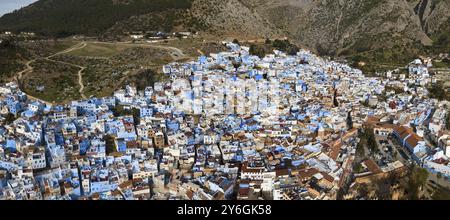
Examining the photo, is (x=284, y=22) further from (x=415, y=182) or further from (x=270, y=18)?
(x=415, y=182)

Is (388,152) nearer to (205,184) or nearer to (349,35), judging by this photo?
(205,184)

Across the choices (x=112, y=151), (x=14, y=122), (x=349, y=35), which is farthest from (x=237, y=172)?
(x=349, y=35)

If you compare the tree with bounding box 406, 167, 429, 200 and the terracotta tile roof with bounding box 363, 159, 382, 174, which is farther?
the terracotta tile roof with bounding box 363, 159, 382, 174

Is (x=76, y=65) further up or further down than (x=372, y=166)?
further up

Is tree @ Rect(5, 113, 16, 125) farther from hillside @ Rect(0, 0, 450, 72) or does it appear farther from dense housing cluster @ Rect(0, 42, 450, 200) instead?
hillside @ Rect(0, 0, 450, 72)

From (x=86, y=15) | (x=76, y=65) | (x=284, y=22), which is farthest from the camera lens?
(x=284, y=22)

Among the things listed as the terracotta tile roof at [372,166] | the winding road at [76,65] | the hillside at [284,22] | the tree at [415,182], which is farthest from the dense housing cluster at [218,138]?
the hillside at [284,22]

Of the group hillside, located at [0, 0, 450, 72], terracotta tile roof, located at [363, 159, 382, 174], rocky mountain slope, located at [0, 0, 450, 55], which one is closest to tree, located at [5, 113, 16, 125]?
terracotta tile roof, located at [363, 159, 382, 174]

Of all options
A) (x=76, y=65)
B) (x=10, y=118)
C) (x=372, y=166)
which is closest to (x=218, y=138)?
(x=372, y=166)

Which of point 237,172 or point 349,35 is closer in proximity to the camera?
point 237,172

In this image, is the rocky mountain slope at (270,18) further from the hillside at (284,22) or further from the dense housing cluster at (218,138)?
the dense housing cluster at (218,138)

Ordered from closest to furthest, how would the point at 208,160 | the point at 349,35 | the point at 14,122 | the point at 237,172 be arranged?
the point at 237,172, the point at 208,160, the point at 14,122, the point at 349,35
